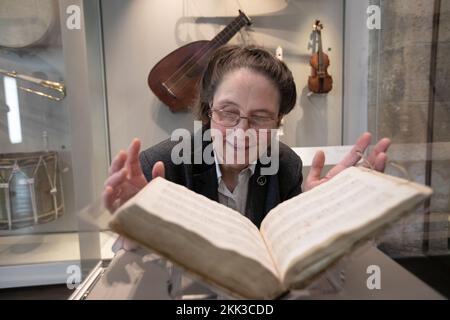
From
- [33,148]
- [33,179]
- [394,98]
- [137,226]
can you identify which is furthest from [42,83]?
[394,98]

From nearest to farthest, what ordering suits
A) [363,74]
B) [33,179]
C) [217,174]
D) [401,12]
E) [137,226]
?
[137,226], [217,174], [401,12], [33,179], [363,74]

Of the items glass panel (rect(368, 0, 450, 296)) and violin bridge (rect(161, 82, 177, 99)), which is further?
violin bridge (rect(161, 82, 177, 99))

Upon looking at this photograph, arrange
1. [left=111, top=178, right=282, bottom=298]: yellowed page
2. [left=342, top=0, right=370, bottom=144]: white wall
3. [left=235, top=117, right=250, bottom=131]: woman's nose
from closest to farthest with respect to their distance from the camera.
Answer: [left=111, top=178, right=282, bottom=298]: yellowed page → [left=235, top=117, right=250, bottom=131]: woman's nose → [left=342, top=0, right=370, bottom=144]: white wall

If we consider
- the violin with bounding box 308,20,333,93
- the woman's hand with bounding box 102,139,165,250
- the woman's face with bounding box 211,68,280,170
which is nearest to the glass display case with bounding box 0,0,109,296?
the woman's face with bounding box 211,68,280,170

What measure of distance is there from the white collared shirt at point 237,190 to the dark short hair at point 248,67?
0.48 feet

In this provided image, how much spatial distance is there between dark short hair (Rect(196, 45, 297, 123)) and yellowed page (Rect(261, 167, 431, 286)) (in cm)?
34

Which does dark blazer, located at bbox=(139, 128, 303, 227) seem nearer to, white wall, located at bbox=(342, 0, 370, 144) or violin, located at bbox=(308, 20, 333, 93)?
white wall, located at bbox=(342, 0, 370, 144)

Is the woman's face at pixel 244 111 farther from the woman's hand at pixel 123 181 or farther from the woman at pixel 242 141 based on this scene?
the woman's hand at pixel 123 181

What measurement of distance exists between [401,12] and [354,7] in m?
0.52

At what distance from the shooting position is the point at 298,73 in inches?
62.3

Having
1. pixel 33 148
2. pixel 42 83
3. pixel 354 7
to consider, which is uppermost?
pixel 354 7

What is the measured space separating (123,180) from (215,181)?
365 mm

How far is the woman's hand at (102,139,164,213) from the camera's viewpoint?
330mm

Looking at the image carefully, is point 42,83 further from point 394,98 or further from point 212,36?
point 394,98
